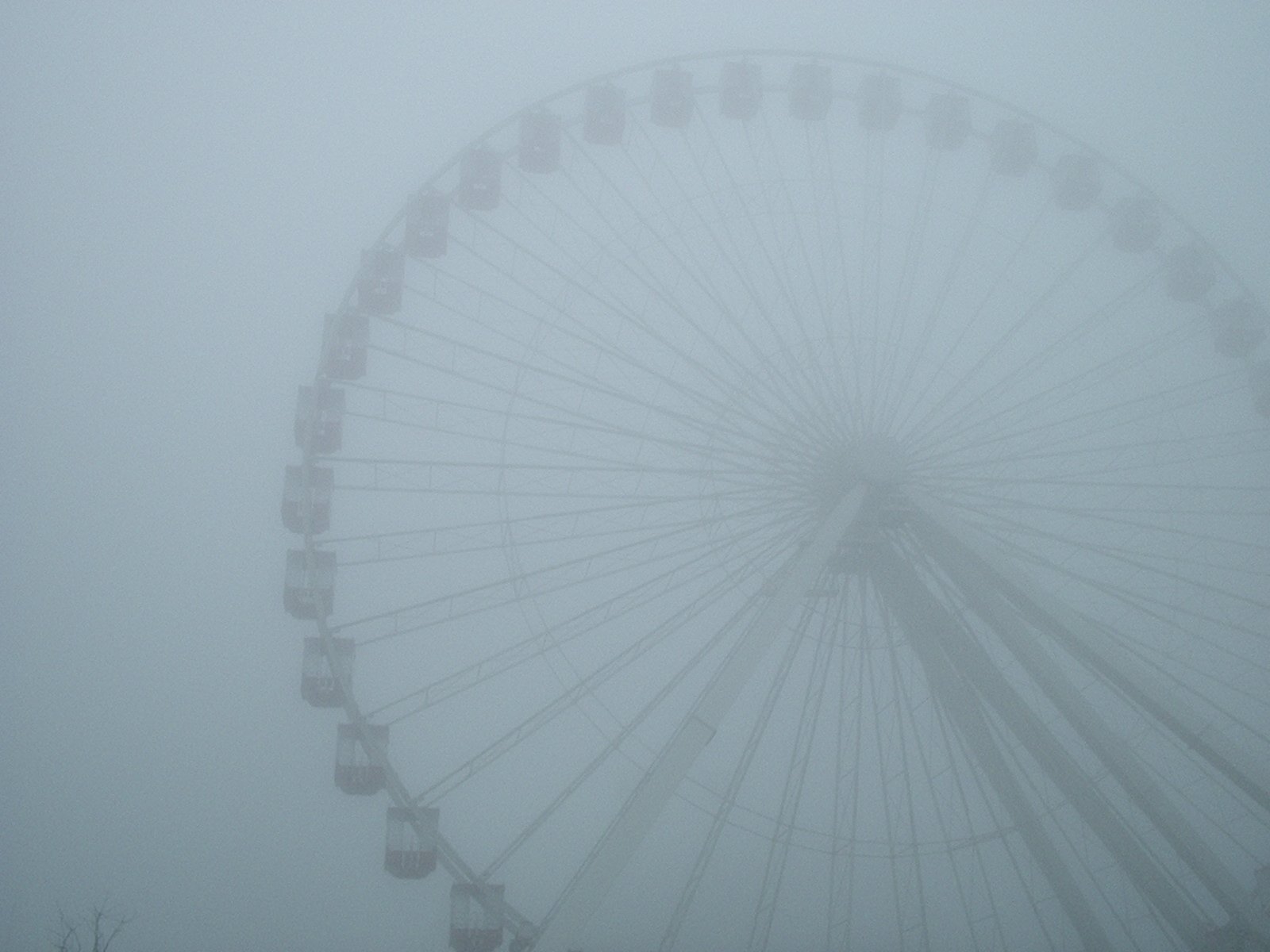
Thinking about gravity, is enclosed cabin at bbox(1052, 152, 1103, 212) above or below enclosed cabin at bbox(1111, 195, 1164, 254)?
above

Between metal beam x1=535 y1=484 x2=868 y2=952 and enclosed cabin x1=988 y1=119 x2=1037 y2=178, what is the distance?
561cm

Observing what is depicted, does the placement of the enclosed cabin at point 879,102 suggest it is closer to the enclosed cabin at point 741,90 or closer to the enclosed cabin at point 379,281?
the enclosed cabin at point 741,90

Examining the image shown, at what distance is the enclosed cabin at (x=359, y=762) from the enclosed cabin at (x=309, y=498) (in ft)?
6.36

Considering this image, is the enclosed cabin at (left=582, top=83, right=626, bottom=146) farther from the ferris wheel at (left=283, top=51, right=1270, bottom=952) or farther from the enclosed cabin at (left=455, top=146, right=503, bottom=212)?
the enclosed cabin at (left=455, top=146, right=503, bottom=212)

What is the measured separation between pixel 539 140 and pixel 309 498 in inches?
172

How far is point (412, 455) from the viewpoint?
14.0 metres

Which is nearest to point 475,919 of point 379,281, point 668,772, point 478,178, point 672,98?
point 668,772

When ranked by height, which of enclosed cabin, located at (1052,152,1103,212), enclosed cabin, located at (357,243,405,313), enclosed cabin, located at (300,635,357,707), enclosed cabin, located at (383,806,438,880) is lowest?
enclosed cabin, located at (383,806,438,880)

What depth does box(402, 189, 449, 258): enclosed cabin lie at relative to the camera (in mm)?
11469

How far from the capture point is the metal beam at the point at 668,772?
→ 749 cm

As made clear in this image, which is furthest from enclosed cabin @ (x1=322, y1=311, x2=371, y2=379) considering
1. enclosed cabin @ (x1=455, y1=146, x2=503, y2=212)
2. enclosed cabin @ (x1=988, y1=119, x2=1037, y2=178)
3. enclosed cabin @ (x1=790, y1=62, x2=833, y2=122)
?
enclosed cabin @ (x1=988, y1=119, x2=1037, y2=178)

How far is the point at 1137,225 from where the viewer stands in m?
12.3

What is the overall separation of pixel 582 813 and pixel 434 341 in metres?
6.21

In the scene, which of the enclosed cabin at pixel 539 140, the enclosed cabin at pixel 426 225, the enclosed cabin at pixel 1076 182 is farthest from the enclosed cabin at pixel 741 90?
the enclosed cabin at pixel 1076 182
